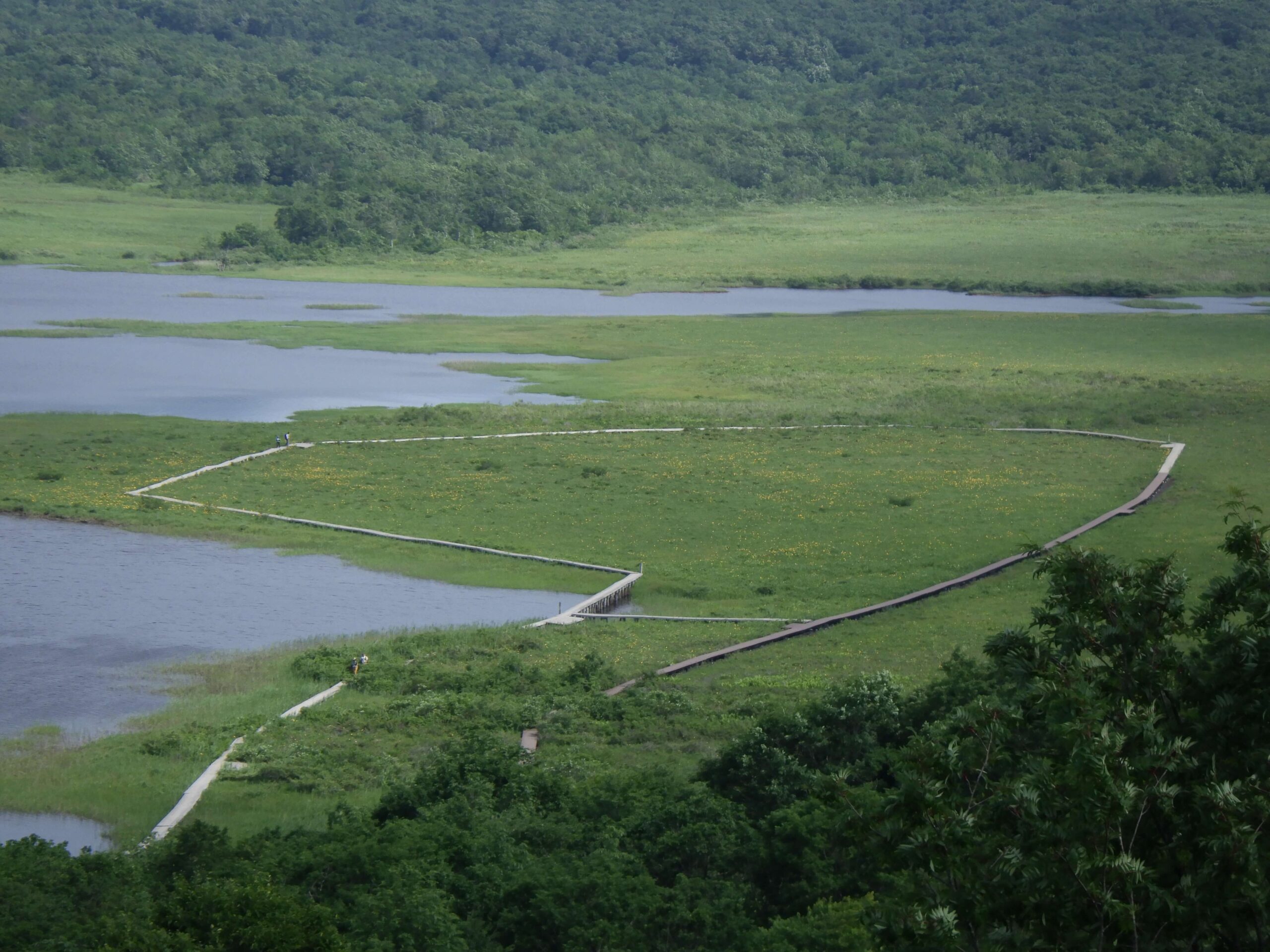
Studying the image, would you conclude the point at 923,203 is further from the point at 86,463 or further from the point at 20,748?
the point at 20,748

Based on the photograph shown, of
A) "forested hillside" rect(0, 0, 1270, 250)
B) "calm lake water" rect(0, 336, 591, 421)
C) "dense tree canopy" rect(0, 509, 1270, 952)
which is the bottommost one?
"calm lake water" rect(0, 336, 591, 421)

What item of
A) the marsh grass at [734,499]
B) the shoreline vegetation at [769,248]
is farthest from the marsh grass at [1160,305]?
the marsh grass at [734,499]

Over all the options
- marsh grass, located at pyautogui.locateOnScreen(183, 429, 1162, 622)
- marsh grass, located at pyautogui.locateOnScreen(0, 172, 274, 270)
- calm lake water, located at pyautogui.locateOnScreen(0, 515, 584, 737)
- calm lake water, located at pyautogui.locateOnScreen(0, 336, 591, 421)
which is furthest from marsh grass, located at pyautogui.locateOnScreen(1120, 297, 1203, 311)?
calm lake water, located at pyautogui.locateOnScreen(0, 515, 584, 737)

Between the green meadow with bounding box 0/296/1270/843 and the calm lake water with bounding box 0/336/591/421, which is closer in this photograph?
the green meadow with bounding box 0/296/1270/843

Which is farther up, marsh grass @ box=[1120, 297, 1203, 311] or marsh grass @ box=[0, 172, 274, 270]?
marsh grass @ box=[0, 172, 274, 270]

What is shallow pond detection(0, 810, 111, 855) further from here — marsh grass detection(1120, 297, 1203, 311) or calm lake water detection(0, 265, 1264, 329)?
marsh grass detection(1120, 297, 1203, 311)

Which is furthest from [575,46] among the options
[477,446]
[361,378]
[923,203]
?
[477,446]
